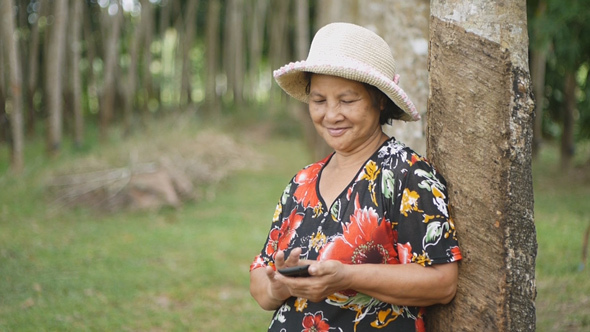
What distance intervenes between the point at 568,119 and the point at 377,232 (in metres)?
8.12

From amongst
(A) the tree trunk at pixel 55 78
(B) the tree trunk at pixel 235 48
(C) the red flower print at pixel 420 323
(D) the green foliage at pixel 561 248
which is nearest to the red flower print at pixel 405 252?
(C) the red flower print at pixel 420 323

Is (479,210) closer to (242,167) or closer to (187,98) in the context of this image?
(242,167)

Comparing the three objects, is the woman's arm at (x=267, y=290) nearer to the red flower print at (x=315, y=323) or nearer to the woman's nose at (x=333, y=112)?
the red flower print at (x=315, y=323)

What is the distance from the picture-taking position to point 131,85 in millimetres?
13031

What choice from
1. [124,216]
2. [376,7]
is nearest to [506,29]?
[376,7]

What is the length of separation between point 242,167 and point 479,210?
9.57 m

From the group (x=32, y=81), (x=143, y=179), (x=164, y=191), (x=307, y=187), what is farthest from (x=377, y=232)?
(x=32, y=81)

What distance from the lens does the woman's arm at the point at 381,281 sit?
164 cm

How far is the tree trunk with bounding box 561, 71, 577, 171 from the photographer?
28.8 feet

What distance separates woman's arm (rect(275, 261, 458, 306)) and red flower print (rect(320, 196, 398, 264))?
0.25 ft

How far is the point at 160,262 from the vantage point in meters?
5.85

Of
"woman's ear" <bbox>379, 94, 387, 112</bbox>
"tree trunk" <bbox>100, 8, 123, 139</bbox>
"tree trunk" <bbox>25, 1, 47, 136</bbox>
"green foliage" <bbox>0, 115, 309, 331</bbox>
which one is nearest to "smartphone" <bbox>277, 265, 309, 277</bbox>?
"woman's ear" <bbox>379, 94, 387, 112</bbox>

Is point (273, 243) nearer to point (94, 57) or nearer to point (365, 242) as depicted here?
point (365, 242)

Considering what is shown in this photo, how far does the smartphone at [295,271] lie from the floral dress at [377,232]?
Result: 0.60ft
